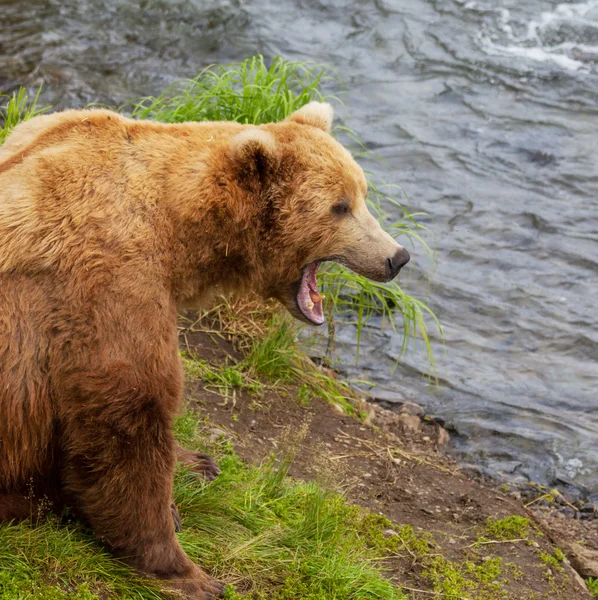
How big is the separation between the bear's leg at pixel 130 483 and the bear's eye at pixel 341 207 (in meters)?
1.21

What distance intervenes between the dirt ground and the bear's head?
3.49 ft

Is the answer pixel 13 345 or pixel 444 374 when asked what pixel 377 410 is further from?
pixel 13 345

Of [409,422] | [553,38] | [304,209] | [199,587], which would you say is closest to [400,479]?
[409,422]

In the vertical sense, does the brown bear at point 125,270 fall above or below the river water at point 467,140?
above

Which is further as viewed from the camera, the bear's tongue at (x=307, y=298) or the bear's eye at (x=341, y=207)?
the bear's tongue at (x=307, y=298)

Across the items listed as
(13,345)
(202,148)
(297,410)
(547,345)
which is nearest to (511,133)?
(547,345)

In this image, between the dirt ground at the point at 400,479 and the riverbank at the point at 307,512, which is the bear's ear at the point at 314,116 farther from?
the dirt ground at the point at 400,479

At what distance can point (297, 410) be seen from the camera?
19.4ft

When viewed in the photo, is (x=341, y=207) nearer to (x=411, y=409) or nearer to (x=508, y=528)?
(x=508, y=528)

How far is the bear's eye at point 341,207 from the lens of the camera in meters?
4.05

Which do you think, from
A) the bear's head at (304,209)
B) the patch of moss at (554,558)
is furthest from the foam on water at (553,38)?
the bear's head at (304,209)

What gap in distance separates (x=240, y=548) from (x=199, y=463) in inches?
23.3

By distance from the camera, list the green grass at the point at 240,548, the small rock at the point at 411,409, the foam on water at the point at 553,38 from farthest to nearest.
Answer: the foam on water at the point at 553,38 < the small rock at the point at 411,409 < the green grass at the point at 240,548

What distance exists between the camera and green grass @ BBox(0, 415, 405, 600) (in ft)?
11.8
